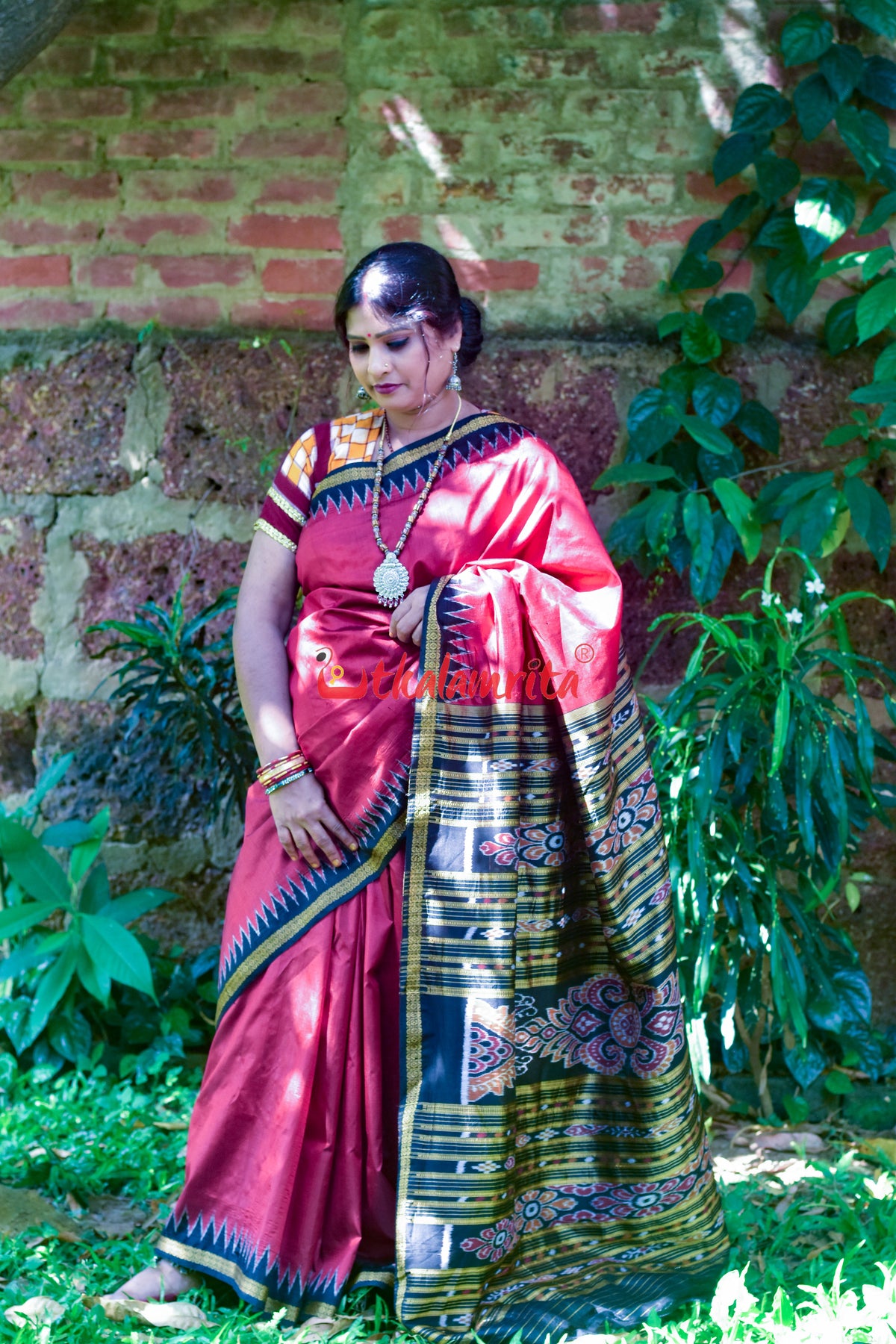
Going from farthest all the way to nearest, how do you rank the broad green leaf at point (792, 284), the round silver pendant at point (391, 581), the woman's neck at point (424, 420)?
the broad green leaf at point (792, 284) < the woman's neck at point (424, 420) < the round silver pendant at point (391, 581)

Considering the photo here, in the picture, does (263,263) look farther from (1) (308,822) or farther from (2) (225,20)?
(1) (308,822)

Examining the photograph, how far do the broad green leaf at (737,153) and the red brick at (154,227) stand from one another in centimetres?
123

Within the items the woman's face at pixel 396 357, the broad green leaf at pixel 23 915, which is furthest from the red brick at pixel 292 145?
the broad green leaf at pixel 23 915

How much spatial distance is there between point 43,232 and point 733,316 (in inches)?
67.1

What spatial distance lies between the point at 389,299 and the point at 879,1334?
1828mm

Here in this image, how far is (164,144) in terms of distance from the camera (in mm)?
2939

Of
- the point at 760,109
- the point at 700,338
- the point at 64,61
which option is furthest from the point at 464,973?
the point at 64,61

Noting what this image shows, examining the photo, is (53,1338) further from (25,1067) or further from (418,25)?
(418,25)

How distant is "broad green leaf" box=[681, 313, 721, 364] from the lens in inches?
112

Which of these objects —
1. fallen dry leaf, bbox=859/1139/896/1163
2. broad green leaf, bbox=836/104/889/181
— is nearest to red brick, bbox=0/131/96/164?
broad green leaf, bbox=836/104/889/181

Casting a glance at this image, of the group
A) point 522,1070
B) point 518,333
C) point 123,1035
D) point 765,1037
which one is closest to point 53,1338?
point 522,1070

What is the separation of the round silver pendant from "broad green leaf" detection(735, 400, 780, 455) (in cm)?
115

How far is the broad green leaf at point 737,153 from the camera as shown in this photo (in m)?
2.78

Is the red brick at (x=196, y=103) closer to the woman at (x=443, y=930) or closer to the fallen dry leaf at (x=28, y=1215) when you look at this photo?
the woman at (x=443, y=930)
